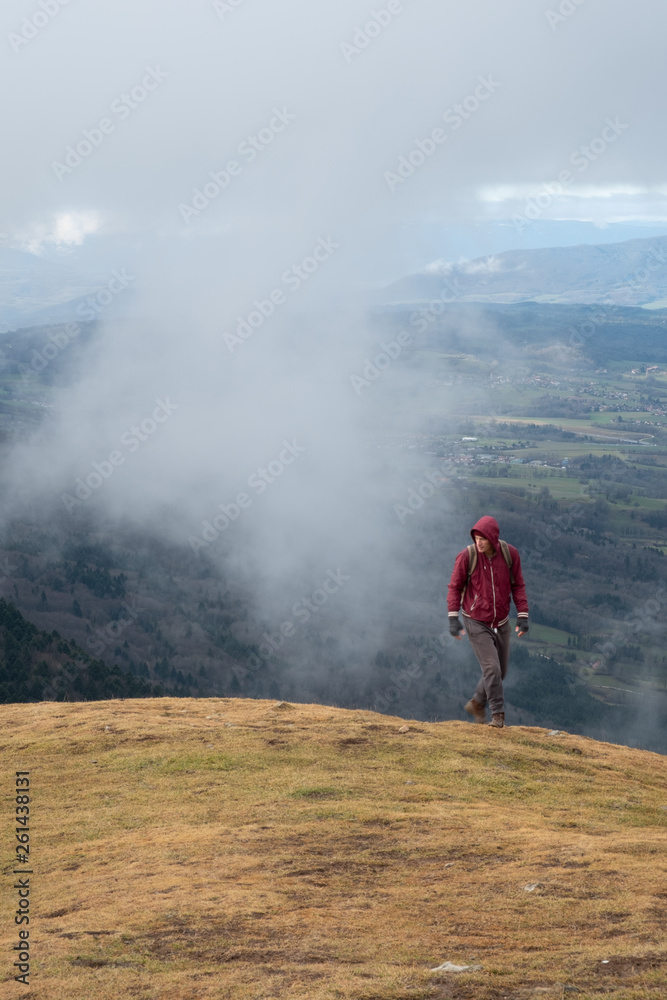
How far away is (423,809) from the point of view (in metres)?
13.9

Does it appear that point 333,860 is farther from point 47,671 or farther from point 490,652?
point 47,671

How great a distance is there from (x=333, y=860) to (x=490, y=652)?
20.2ft

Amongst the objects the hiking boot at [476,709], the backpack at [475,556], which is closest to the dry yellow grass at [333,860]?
the hiking boot at [476,709]

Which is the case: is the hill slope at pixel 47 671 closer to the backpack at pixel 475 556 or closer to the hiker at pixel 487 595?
the hiker at pixel 487 595

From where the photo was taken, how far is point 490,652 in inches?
659

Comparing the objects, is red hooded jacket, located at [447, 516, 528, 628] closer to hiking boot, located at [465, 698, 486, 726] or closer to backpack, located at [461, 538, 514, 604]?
backpack, located at [461, 538, 514, 604]

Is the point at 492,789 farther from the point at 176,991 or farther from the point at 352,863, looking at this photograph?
the point at 176,991

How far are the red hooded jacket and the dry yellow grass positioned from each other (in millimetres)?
2836

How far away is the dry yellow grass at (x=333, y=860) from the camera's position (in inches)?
330

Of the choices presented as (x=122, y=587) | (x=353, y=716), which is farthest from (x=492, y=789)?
(x=122, y=587)

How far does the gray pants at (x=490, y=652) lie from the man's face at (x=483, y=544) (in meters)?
1.44

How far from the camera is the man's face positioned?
1634cm

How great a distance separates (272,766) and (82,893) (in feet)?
18.6

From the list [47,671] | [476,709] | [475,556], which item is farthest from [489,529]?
[47,671]
